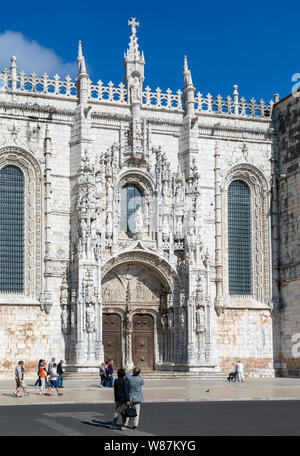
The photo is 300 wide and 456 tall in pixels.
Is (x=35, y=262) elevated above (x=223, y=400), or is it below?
above

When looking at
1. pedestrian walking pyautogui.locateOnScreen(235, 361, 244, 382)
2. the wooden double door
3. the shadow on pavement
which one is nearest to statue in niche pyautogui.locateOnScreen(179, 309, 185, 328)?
the wooden double door

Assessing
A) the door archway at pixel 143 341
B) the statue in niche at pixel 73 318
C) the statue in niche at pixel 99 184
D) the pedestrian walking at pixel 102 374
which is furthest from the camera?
the door archway at pixel 143 341

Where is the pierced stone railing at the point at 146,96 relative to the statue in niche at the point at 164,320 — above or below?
above

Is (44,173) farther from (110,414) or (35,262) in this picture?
(110,414)

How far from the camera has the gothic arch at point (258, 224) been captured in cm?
4031

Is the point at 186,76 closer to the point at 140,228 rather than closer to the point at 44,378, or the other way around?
the point at 140,228

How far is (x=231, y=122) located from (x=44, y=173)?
34.4 feet

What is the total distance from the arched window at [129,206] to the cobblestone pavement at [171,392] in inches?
292

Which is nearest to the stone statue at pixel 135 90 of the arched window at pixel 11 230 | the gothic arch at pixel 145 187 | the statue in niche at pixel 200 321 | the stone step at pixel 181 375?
the gothic arch at pixel 145 187

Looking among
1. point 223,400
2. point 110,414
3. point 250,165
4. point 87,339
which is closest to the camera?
point 110,414

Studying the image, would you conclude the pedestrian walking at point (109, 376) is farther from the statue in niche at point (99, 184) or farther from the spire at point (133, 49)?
the spire at point (133, 49)

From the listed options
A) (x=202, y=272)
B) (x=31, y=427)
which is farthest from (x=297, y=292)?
(x=31, y=427)

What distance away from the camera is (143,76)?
1543 inches

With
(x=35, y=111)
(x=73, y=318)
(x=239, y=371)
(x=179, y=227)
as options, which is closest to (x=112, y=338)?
(x=73, y=318)
